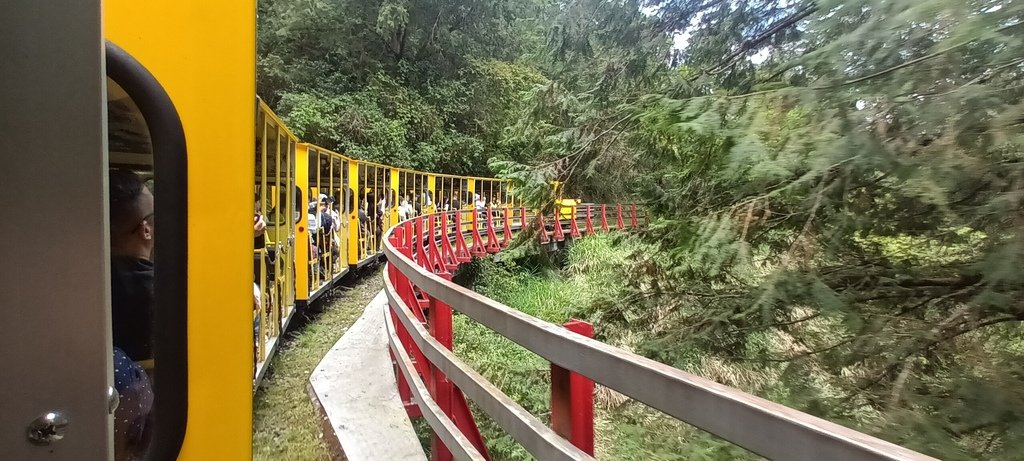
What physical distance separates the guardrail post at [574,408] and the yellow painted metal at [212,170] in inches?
33.4

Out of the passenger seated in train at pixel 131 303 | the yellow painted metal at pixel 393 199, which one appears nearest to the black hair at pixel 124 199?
the passenger seated in train at pixel 131 303

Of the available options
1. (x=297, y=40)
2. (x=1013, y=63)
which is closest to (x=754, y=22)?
(x=1013, y=63)

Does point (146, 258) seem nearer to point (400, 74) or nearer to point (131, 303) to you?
point (131, 303)

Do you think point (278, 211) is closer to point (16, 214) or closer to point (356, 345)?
point (356, 345)

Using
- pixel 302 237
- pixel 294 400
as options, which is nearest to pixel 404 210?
pixel 302 237

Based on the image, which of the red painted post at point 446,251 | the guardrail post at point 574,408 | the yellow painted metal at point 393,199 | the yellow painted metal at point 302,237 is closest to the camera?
the guardrail post at point 574,408

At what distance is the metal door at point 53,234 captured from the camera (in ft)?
2.48

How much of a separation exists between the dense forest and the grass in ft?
7.14

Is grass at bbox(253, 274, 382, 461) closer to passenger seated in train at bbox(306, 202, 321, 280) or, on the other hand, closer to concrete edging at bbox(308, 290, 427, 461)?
concrete edging at bbox(308, 290, 427, 461)

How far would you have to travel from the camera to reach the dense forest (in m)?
2.19

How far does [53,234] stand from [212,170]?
1.81 feet

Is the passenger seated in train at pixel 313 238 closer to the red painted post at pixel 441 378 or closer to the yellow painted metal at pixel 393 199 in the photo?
the red painted post at pixel 441 378

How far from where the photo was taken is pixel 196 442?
4.41ft

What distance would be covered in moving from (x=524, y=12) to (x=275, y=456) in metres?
29.3
